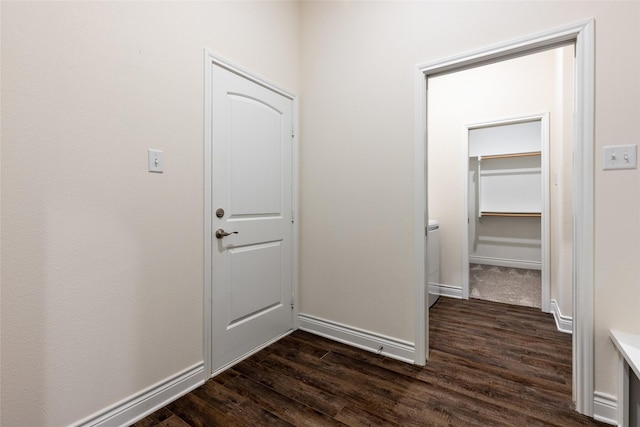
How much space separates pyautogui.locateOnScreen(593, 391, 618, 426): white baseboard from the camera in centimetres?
143

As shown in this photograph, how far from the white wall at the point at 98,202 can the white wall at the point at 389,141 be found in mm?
997

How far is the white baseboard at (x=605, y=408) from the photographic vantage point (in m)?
1.43

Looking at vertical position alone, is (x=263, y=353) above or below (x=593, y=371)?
below

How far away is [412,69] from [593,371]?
2.04m

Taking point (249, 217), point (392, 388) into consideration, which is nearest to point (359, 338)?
point (392, 388)

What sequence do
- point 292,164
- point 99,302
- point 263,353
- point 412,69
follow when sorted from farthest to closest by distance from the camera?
point 292,164 → point 263,353 → point 412,69 → point 99,302

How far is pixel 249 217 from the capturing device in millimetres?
2123

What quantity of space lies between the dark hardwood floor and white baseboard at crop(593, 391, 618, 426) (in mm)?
61

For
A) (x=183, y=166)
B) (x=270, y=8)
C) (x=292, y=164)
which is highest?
(x=270, y=8)

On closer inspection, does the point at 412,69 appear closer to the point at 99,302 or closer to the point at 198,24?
the point at 198,24

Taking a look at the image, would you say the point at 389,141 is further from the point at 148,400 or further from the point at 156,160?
the point at 148,400

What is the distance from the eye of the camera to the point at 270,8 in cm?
227

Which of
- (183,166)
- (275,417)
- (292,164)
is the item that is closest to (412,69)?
(292,164)

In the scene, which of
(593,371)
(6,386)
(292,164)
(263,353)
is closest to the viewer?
(6,386)
